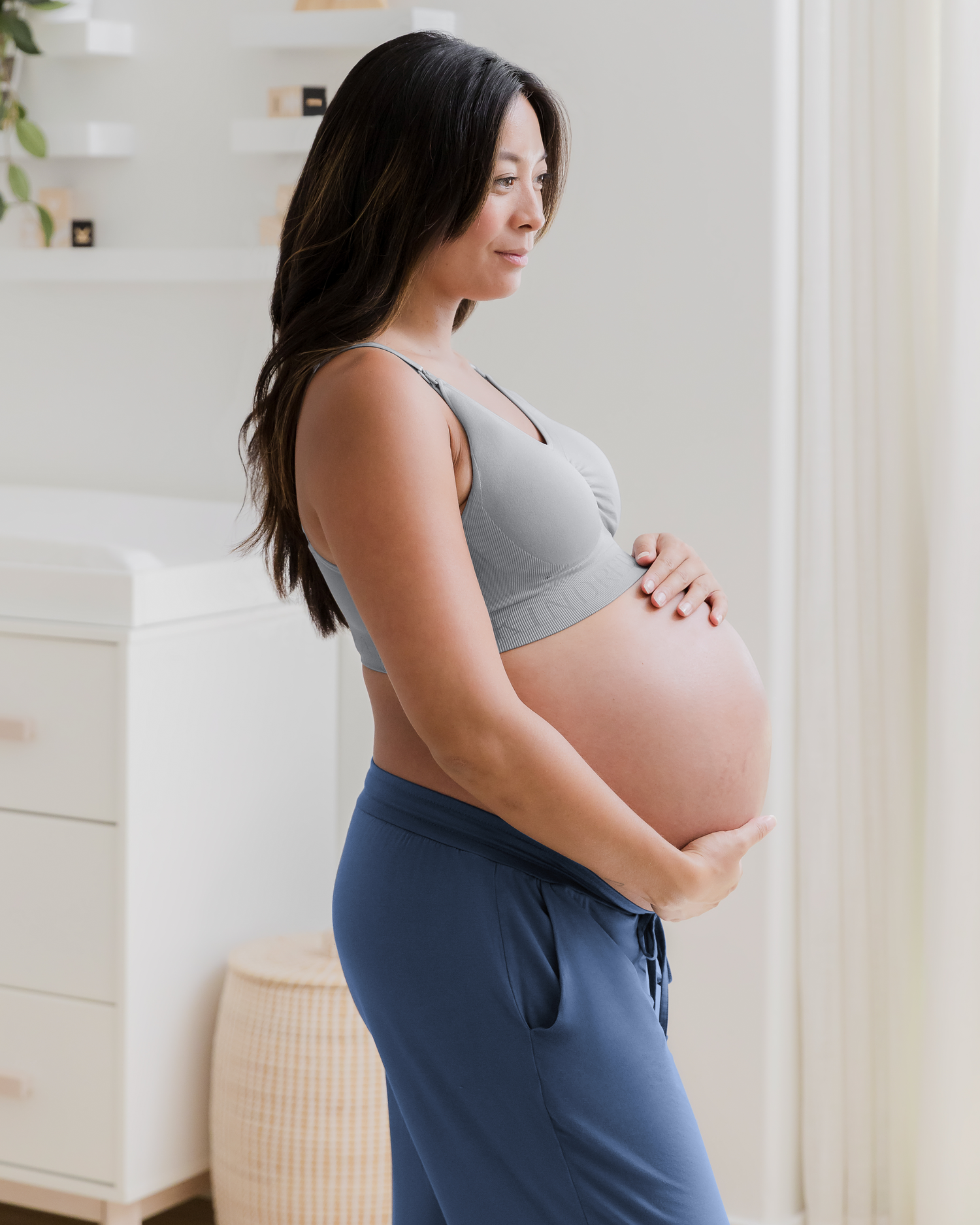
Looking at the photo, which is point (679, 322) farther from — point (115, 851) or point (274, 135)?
point (115, 851)

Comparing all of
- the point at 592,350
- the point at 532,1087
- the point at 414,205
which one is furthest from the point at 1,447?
the point at 532,1087

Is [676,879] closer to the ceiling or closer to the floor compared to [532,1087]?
closer to the ceiling

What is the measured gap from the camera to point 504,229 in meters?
1.02

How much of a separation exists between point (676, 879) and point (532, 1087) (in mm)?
167

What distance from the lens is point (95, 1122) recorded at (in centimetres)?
181

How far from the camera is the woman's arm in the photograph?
886 mm

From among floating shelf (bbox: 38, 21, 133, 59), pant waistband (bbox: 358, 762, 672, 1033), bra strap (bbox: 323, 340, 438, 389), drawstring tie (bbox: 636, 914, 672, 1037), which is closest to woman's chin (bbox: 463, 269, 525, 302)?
bra strap (bbox: 323, 340, 438, 389)

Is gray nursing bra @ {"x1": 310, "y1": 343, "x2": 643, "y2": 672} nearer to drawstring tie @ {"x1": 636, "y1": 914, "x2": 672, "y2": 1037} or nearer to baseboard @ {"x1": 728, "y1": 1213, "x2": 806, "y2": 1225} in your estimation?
drawstring tie @ {"x1": 636, "y1": 914, "x2": 672, "y2": 1037}

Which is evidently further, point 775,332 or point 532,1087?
point 775,332

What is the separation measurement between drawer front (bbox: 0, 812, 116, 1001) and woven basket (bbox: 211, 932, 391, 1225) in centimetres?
20

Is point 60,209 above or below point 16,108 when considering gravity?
below

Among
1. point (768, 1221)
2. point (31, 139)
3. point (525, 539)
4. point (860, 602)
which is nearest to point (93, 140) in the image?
point (31, 139)

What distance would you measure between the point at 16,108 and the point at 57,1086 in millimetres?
1502

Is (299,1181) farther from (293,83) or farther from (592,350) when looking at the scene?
(293,83)
